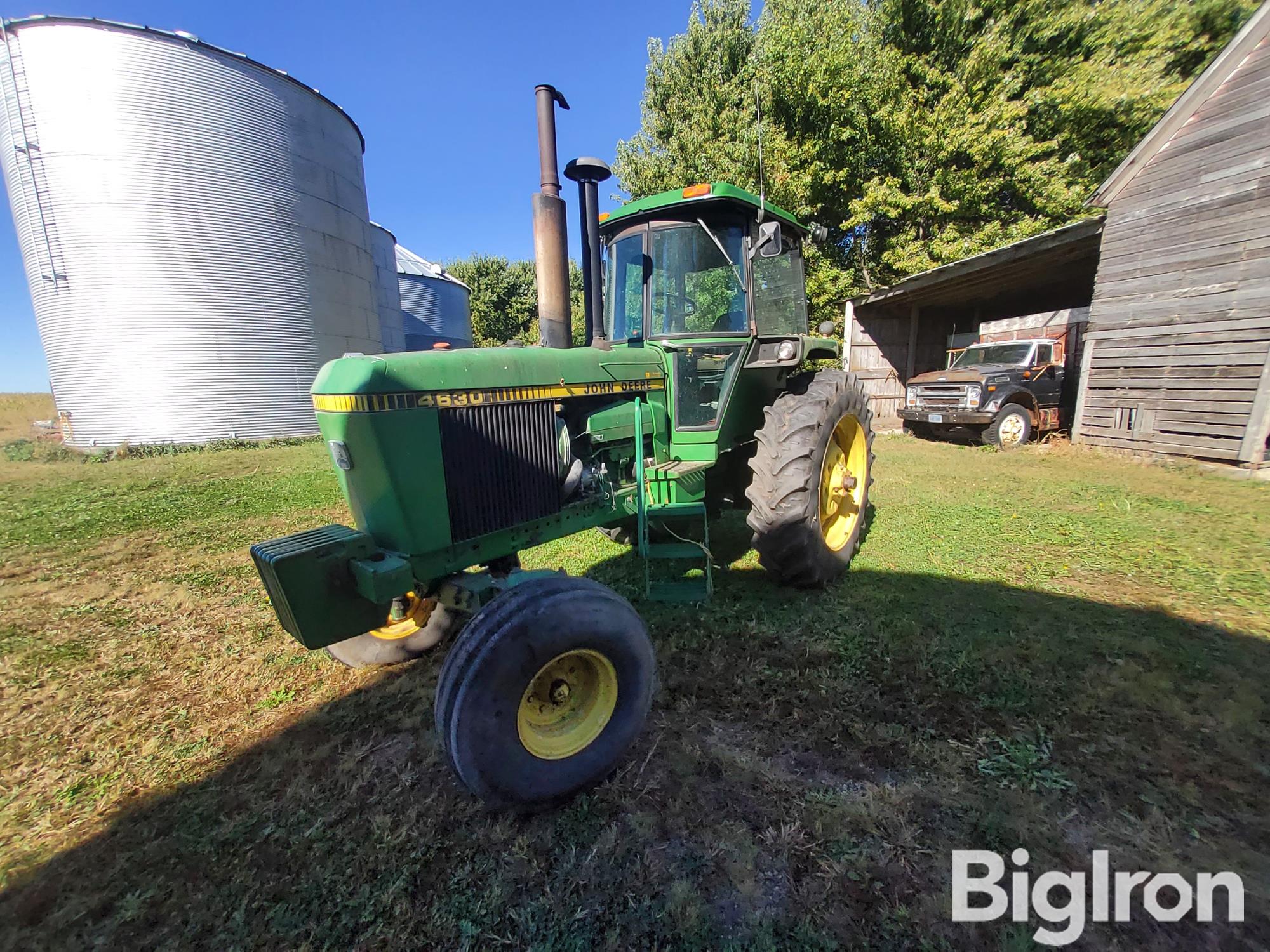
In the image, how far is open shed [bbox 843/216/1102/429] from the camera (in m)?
9.13

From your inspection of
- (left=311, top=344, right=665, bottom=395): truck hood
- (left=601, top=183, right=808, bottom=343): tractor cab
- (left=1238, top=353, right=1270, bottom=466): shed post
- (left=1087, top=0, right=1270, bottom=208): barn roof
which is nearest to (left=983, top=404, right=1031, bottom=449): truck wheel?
(left=1238, top=353, right=1270, bottom=466): shed post

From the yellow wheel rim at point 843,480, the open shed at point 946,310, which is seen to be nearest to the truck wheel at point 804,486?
the yellow wheel rim at point 843,480

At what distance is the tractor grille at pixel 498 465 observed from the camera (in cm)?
215

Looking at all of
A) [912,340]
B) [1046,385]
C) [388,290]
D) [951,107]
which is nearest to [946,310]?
[912,340]

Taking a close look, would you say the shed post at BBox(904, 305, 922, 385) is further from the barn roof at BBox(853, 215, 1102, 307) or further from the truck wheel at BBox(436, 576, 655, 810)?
the truck wheel at BBox(436, 576, 655, 810)

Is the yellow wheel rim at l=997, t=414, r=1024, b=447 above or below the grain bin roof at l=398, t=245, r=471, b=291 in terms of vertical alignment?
below

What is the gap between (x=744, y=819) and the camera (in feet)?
5.96

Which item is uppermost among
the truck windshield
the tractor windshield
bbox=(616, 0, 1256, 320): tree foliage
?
bbox=(616, 0, 1256, 320): tree foliage

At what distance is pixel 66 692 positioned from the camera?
8.77 feet

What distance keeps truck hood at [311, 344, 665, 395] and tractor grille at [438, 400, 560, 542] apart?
113 millimetres

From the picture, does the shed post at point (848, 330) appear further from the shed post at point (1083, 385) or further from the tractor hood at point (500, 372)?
the tractor hood at point (500, 372)

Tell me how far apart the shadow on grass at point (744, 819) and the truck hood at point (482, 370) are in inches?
59.1

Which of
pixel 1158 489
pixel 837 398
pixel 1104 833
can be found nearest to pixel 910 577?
pixel 837 398

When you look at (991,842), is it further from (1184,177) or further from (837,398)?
(1184,177)
